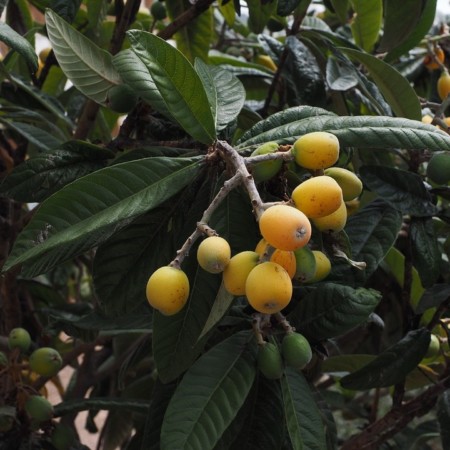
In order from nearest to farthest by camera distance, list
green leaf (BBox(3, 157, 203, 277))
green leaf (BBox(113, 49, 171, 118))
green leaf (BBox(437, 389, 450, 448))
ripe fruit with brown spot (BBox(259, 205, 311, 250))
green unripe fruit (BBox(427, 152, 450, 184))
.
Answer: ripe fruit with brown spot (BBox(259, 205, 311, 250)) < green leaf (BBox(3, 157, 203, 277)) < green leaf (BBox(113, 49, 171, 118)) < green unripe fruit (BBox(427, 152, 450, 184)) < green leaf (BBox(437, 389, 450, 448))

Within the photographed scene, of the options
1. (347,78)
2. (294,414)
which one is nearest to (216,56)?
(347,78)

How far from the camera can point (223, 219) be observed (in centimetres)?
68

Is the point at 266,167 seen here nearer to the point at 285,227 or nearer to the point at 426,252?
the point at 285,227

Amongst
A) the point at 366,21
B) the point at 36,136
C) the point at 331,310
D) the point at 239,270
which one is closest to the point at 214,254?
the point at 239,270

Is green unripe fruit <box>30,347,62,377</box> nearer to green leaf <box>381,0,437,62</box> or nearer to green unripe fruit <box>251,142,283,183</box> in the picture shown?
green unripe fruit <box>251,142,283,183</box>

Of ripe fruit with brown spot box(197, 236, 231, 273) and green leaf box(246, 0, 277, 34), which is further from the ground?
green leaf box(246, 0, 277, 34)

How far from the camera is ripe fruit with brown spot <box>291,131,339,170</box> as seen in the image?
1.88 ft

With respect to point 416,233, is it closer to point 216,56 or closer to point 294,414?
point 294,414

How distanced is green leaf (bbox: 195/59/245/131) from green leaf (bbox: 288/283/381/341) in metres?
0.21

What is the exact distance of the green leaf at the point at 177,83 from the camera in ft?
2.12

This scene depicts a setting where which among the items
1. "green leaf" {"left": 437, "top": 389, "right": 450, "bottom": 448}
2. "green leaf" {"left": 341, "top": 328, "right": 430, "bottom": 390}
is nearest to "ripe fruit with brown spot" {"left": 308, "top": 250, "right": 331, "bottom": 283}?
"green leaf" {"left": 341, "top": 328, "right": 430, "bottom": 390}

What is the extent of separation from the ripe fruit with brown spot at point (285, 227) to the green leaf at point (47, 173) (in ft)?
1.18

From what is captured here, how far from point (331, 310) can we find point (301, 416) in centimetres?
13

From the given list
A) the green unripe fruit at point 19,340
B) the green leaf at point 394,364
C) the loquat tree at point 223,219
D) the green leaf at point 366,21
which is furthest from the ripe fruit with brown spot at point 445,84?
the green unripe fruit at point 19,340
